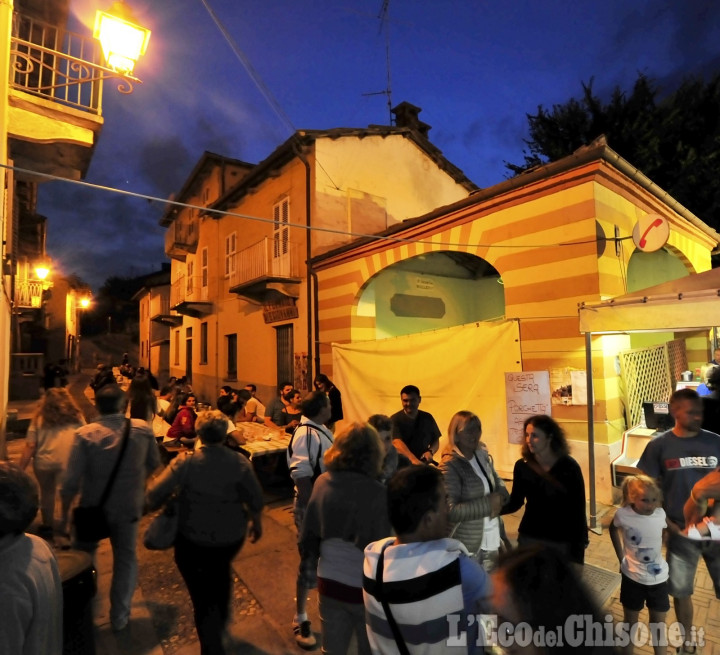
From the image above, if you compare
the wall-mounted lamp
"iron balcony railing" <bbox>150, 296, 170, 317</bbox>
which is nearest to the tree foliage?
the wall-mounted lamp

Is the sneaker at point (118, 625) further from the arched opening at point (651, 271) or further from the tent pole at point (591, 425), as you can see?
the arched opening at point (651, 271)

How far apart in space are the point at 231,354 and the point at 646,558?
1400 centimetres

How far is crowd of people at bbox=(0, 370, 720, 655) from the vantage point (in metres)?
1.47

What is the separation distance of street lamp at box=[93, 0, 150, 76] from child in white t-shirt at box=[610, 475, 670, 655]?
20.7ft

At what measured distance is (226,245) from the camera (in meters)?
15.2

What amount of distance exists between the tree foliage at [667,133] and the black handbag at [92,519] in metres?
15.5

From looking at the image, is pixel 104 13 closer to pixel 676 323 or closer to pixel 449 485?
pixel 449 485

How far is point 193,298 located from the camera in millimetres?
17375

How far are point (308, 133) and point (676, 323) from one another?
893 cm

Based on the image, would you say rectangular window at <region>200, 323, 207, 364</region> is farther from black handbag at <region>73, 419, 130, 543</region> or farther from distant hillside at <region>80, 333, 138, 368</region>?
distant hillside at <region>80, 333, 138, 368</region>

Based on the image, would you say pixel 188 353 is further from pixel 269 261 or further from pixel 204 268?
pixel 269 261

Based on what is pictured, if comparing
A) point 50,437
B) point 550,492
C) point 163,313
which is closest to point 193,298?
point 163,313

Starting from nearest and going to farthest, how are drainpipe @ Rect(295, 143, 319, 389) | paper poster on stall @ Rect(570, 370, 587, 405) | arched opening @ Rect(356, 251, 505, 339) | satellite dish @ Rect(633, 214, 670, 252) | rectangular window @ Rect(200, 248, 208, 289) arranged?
satellite dish @ Rect(633, 214, 670, 252), paper poster on stall @ Rect(570, 370, 587, 405), arched opening @ Rect(356, 251, 505, 339), drainpipe @ Rect(295, 143, 319, 389), rectangular window @ Rect(200, 248, 208, 289)

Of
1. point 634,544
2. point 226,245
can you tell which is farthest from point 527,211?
point 226,245
